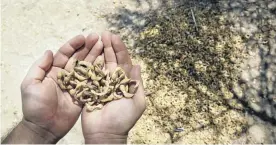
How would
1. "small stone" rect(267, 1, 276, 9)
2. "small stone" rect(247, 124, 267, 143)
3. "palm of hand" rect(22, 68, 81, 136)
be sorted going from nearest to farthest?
1. "palm of hand" rect(22, 68, 81, 136)
2. "small stone" rect(247, 124, 267, 143)
3. "small stone" rect(267, 1, 276, 9)

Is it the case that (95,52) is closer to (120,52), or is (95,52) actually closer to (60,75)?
(120,52)

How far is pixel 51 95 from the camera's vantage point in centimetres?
243

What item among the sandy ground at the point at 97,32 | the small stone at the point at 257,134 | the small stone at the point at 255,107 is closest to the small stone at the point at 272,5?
the sandy ground at the point at 97,32

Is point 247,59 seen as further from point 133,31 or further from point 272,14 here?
point 133,31

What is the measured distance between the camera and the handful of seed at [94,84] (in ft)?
8.24

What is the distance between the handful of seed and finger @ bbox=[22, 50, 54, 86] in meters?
0.10

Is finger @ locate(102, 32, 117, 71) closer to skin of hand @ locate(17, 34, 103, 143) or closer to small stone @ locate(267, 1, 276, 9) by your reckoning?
skin of hand @ locate(17, 34, 103, 143)

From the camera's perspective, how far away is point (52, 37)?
3822 mm

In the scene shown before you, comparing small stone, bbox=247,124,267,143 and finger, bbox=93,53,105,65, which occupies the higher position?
finger, bbox=93,53,105,65

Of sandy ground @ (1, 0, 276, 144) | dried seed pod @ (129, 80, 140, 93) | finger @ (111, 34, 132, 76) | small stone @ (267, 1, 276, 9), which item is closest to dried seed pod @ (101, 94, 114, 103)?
dried seed pod @ (129, 80, 140, 93)

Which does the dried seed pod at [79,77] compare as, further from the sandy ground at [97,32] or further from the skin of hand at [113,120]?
the sandy ground at [97,32]

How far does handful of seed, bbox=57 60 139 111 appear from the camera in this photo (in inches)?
98.9

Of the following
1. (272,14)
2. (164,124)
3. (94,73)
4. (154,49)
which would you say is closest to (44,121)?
(94,73)

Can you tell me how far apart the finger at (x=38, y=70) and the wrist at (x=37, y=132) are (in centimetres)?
26
